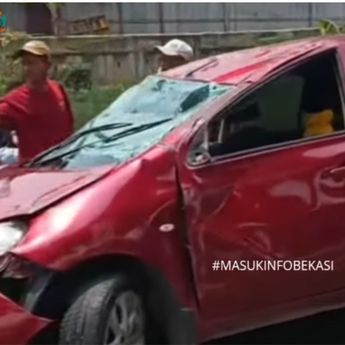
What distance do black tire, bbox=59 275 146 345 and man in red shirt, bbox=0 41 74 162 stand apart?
2.17 m

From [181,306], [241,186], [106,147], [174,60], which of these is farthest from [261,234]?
[174,60]

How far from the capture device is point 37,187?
4738 millimetres

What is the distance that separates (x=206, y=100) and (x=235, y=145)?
318 millimetres

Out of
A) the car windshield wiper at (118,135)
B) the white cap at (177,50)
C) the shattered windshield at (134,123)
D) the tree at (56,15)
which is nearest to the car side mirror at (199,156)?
the shattered windshield at (134,123)

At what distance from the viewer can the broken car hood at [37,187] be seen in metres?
4.45

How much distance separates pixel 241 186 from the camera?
4805 mm

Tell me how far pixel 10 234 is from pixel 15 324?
1.30 feet

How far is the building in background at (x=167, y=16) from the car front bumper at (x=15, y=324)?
14908 millimetres

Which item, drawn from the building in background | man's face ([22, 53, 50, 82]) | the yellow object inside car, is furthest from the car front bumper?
the building in background

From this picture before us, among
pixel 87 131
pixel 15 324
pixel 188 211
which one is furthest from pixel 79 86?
pixel 15 324

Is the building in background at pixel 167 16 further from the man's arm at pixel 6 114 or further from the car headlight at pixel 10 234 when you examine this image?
the car headlight at pixel 10 234

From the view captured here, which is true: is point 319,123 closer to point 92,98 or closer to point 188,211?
point 188,211

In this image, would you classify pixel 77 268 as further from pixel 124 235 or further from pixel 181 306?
pixel 181 306

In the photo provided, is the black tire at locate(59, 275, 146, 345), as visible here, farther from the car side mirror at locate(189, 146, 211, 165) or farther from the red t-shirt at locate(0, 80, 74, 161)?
the red t-shirt at locate(0, 80, 74, 161)
